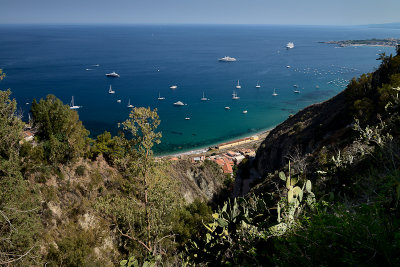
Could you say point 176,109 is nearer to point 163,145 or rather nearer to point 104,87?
point 163,145

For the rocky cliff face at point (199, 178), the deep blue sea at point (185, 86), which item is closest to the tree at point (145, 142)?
the rocky cliff face at point (199, 178)

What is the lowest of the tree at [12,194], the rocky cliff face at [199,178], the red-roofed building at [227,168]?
the red-roofed building at [227,168]

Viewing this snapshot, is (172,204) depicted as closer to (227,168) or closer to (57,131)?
(57,131)

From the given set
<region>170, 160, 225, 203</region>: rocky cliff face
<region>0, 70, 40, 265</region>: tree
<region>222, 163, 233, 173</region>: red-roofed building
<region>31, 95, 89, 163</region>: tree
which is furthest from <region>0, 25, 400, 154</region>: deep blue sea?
<region>0, 70, 40, 265</region>: tree

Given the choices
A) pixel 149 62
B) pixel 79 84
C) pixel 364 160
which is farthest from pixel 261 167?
pixel 149 62

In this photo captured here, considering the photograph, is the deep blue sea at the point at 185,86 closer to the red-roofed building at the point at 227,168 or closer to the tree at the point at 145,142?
the red-roofed building at the point at 227,168

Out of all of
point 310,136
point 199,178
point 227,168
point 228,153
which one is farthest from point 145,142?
point 228,153
